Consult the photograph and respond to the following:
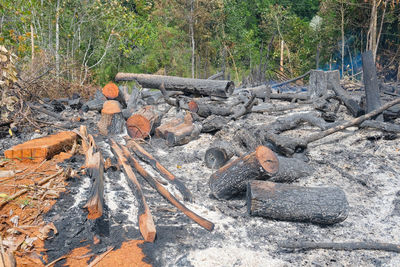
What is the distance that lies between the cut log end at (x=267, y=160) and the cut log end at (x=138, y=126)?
2776mm

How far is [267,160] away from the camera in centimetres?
352

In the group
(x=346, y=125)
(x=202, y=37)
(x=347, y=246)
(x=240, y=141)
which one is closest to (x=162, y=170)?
(x=240, y=141)

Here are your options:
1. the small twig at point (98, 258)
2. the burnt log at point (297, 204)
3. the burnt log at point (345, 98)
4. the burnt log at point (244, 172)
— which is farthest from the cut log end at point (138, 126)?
the burnt log at point (345, 98)

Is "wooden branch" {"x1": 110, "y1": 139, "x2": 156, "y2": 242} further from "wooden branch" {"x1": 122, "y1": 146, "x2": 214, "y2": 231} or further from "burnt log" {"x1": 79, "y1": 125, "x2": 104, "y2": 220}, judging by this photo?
"burnt log" {"x1": 79, "y1": 125, "x2": 104, "y2": 220}

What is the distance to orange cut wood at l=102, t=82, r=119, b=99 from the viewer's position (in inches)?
261

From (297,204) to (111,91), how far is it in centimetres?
476

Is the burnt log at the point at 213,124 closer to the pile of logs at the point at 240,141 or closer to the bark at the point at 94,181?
the pile of logs at the point at 240,141

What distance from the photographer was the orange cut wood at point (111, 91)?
662 centimetres

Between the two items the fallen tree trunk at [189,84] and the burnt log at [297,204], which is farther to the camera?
the fallen tree trunk at [189,84]

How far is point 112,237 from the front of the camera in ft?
9.33

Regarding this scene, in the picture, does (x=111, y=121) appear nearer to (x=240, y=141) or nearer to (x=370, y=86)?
(x=240, y=141)

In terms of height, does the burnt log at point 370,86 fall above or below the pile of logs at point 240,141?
above

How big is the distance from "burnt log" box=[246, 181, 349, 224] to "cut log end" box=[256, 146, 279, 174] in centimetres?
26

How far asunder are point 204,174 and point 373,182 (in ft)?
7.09
